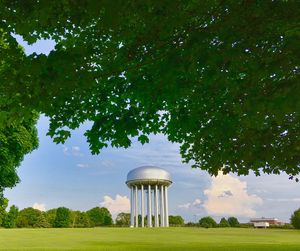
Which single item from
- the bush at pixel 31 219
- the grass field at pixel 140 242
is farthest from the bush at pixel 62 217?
the grass field at pixel 140 242

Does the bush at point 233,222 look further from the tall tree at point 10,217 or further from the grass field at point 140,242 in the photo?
the tall tree at point 10,217

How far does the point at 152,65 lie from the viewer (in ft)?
37.4

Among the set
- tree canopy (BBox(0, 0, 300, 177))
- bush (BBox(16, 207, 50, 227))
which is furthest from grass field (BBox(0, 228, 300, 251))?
bush (BBox(16, 207, 50, 227))

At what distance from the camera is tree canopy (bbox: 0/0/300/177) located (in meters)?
9.78

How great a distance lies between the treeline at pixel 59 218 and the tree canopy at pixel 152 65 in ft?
266

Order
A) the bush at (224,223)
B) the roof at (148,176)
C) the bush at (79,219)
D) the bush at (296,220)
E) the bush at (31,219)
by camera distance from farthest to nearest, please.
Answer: the bush at (79,219)
the bush at (31,219)
the bush at (224,223)
the roof at (148,176)
the bush at (296,220)

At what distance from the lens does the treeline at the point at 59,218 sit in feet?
326

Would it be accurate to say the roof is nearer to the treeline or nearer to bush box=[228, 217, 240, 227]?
bush box=[228, 217, 240, 227]

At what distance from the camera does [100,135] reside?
514 inches

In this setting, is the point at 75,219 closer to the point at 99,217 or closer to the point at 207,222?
the point at 99,217

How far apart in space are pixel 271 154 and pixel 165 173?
71937mm

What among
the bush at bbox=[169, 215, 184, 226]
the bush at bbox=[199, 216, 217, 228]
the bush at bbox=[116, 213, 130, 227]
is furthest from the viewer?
the bush at bbox=[169, 215, 184, 226]

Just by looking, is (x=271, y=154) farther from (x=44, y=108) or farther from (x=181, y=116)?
(x=44, y=108)

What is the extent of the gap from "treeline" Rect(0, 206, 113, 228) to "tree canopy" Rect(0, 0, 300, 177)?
8117cm
